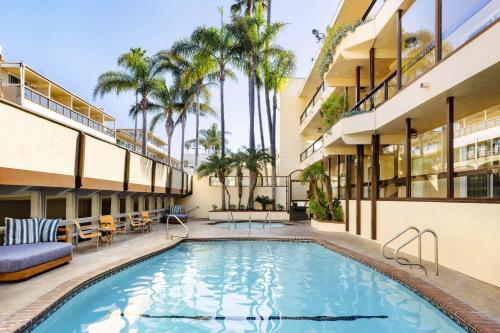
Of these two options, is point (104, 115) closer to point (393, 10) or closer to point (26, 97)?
point (26, 97)

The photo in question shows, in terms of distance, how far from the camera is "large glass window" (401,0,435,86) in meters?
Result: 9.25

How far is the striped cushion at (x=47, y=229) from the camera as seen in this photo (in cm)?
818

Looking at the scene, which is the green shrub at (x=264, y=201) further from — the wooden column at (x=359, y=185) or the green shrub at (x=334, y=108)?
the wooden column at (x=359, y=185)

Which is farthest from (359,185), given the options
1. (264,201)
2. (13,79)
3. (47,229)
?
(13,79)

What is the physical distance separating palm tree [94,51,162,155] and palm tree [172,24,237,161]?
91.1 inches

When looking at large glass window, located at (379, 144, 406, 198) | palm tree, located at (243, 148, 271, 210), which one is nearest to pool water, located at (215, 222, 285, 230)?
palm tree, located at (243, 148, 271, 210)

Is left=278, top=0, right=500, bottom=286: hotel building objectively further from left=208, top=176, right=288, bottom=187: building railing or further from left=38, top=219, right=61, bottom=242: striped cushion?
left=208, top=176, right=288, bottom=187: building railing

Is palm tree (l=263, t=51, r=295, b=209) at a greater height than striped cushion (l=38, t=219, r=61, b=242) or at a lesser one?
greater

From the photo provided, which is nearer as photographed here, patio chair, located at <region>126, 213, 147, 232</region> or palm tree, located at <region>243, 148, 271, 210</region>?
patio chair, located at <region>126, 213, 147, 232</region>

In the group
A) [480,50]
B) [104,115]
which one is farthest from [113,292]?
[104,115]

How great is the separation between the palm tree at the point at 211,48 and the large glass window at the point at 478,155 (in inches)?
607

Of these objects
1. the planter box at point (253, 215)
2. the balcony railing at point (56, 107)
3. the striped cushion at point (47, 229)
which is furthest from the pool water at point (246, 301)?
the balcony railing at point (56, 107)

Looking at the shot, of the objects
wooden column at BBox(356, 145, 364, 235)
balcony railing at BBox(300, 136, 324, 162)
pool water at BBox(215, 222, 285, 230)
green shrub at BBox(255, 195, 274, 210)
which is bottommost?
pool water at BBox(215, 222, 285, 230)

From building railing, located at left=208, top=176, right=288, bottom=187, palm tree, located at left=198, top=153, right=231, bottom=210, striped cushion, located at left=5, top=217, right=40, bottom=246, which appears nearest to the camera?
striped cushion, located at left=5, top=217, right=40, bottom=246
